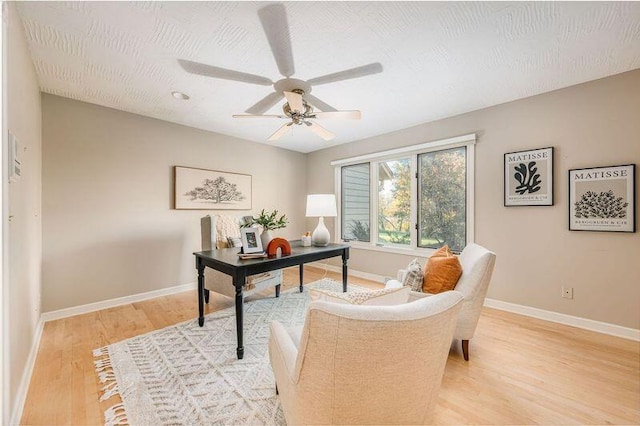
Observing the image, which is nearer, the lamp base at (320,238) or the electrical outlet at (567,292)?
the electrical outlet at (567,292)

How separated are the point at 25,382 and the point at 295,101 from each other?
261 cm

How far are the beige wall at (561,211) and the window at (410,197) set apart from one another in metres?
0.20

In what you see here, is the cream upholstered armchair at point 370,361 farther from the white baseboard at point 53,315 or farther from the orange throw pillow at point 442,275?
the white baseboard at point 53,315

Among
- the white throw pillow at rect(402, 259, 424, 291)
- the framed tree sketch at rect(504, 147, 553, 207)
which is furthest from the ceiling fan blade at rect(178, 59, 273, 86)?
the framed tree sketch at rect(504, 147, 553, 207)

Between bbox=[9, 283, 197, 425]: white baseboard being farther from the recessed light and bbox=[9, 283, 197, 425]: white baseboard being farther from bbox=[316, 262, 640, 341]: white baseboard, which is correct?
bbox=[316, 262, 640, 341]: white baseboard

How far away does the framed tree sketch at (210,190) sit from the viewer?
3613 mm

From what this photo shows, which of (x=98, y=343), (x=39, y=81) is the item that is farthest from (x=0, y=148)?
(x=39, y=81)

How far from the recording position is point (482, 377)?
1779mm

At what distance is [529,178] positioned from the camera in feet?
9.17

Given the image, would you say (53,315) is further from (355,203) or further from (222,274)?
(355,203)

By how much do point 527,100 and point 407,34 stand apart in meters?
1.90

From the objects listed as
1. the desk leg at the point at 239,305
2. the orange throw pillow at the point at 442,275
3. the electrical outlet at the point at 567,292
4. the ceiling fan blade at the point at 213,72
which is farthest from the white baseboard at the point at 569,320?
the ceiling fan blade at the point at 213,72

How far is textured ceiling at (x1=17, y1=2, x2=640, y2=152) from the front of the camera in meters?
1.62

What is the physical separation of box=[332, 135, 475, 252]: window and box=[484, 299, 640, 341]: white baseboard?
773mm
